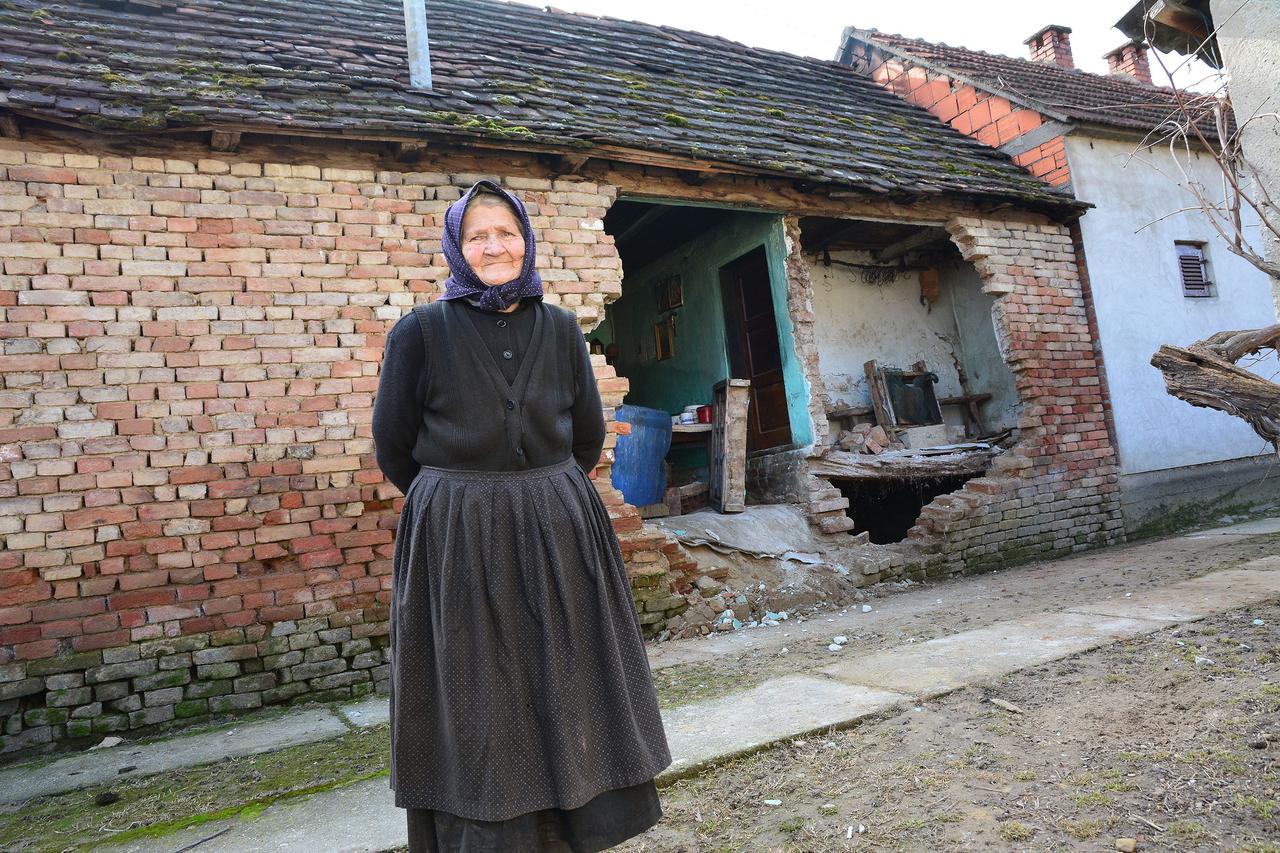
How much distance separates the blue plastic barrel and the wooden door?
3.81 ft

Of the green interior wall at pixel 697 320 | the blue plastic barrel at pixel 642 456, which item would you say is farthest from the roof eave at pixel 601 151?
the blue plastic barrel at pixel 642 456

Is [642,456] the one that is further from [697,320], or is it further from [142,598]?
[142,598]

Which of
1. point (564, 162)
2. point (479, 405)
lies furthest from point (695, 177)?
point (479, 405)

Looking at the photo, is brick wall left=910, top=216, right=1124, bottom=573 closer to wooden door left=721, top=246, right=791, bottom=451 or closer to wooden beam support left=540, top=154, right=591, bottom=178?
wooden door left=721, top=246, right=791, bottom=451

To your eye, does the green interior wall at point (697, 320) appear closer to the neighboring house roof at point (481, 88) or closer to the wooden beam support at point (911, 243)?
the neighboring house roof at point (481, 88)

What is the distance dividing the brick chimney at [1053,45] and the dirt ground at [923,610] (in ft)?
32.1

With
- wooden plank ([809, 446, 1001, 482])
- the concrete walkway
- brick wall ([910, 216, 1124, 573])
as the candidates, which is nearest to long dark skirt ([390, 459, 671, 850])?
the concrete walkway

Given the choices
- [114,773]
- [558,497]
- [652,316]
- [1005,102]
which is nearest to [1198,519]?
[1005,102]

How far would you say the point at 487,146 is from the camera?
221 inches

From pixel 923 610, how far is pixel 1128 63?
14890 mm

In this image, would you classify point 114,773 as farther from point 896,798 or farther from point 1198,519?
point 1198,519

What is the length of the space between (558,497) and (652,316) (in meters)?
8.46

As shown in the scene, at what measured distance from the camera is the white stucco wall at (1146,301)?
341 inches

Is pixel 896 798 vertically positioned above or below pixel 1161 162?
below
